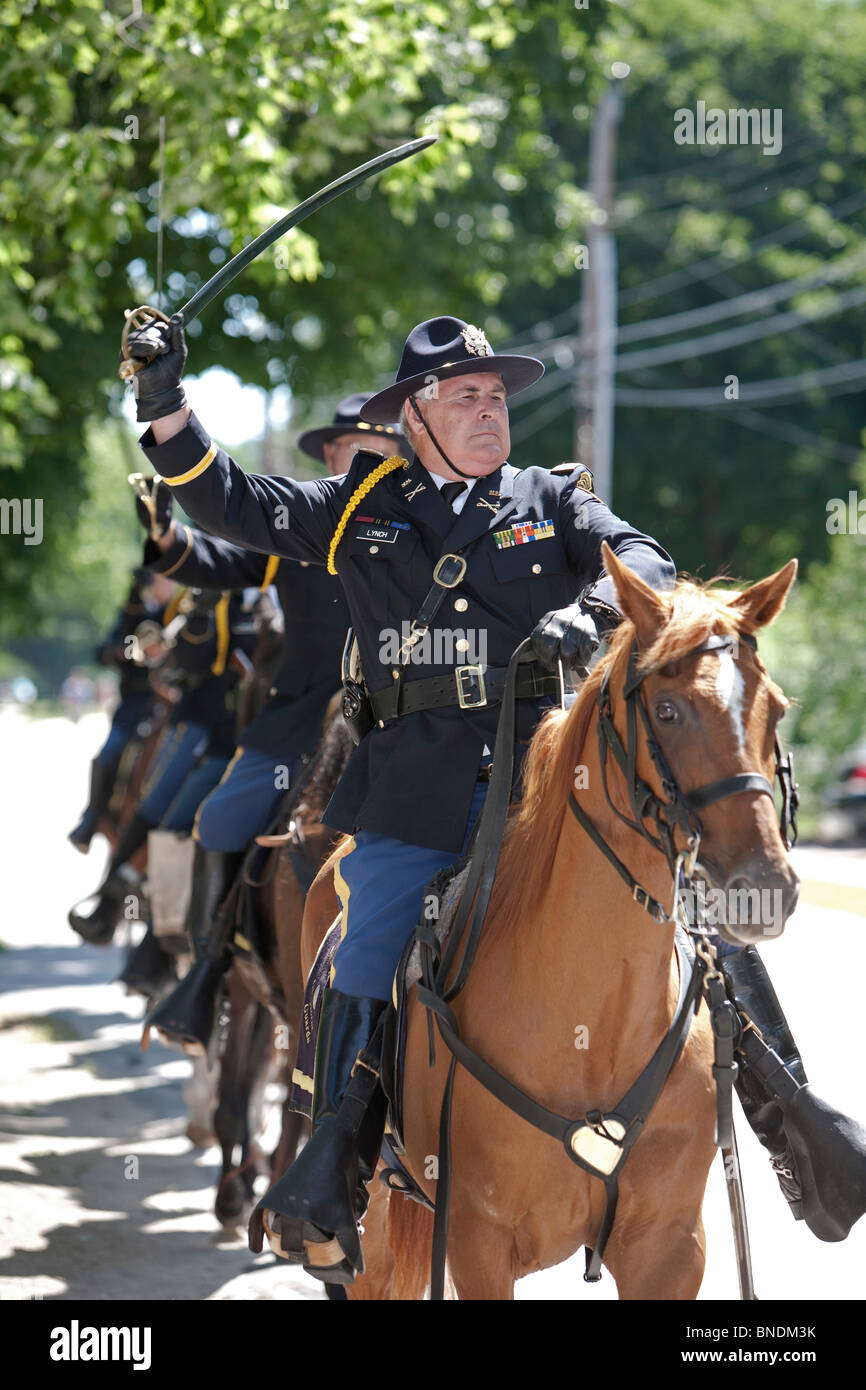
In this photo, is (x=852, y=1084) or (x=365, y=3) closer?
(x=852, y=1084)

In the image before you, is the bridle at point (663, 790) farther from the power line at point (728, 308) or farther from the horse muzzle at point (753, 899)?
the power line at point (728, 308)

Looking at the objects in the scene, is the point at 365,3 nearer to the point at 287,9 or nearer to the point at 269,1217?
the point at 287,9

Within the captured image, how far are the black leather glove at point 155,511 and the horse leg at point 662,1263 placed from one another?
326 centimetres

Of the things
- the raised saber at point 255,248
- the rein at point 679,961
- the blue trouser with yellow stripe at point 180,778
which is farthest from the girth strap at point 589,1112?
the blue trouser with yellow stripe at point 180,778

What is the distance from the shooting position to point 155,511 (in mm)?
5828

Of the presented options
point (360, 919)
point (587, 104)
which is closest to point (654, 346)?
point (587, 104)

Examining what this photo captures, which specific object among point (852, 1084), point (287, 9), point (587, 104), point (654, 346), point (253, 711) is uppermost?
point (654, 346)

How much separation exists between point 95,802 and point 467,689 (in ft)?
26.0

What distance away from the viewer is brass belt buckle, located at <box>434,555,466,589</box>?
4.07 meters

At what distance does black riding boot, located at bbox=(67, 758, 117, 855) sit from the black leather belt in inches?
298

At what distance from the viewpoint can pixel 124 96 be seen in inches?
319

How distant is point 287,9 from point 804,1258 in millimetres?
6365

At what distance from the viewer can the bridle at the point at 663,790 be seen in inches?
121

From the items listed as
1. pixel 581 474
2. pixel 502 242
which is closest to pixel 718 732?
pixel 581 474
